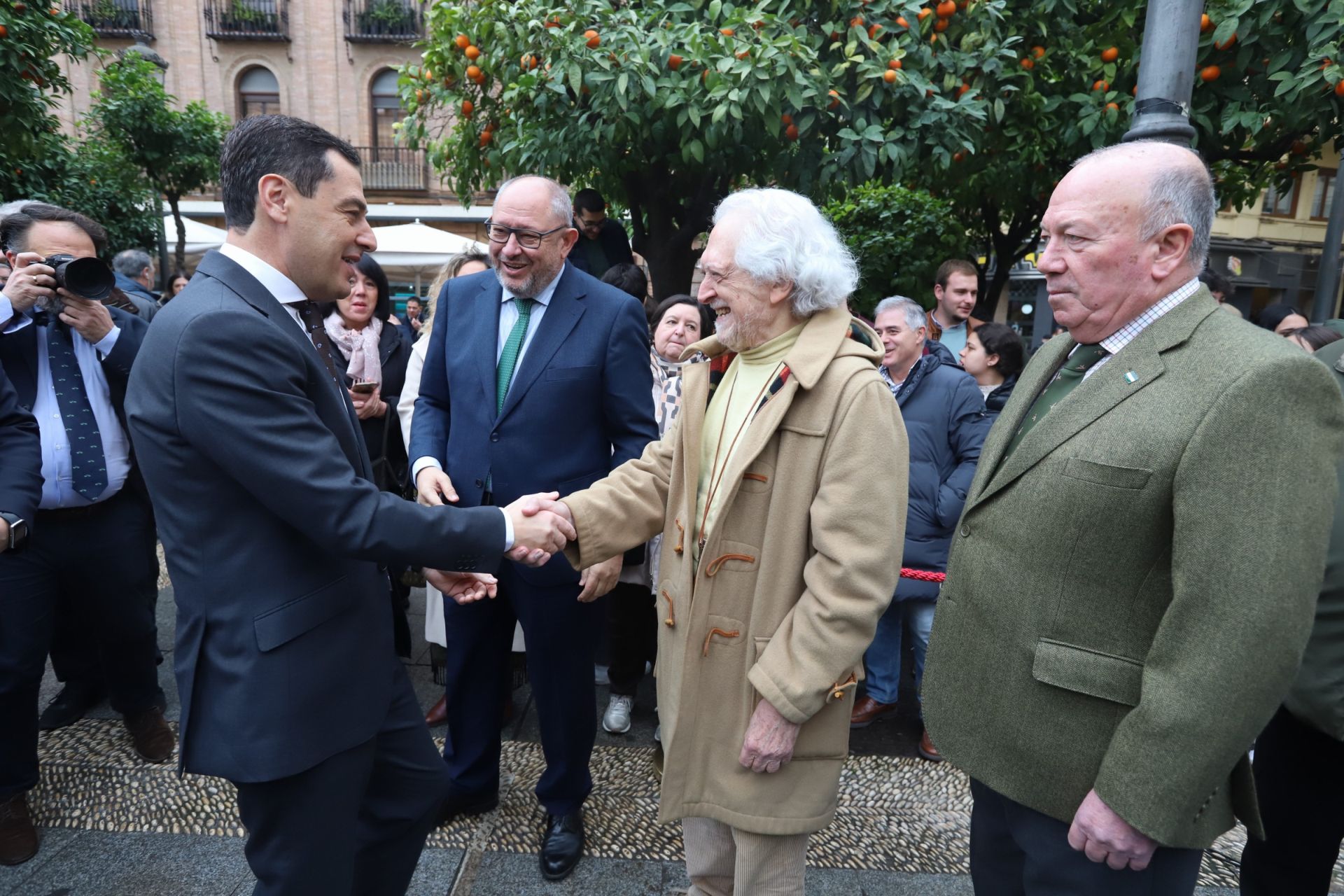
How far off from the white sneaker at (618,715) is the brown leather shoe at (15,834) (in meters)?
2.10

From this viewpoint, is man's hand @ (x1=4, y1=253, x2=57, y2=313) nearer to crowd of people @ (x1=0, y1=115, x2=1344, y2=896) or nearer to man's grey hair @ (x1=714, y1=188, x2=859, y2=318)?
crowd of people @ (x1=0, y1=115, x2=1344, y2=896)

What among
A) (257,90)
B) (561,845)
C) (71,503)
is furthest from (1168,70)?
(257,90)

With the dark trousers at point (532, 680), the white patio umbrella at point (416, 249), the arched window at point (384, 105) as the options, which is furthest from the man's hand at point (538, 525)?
the arched window at point (384, 105)

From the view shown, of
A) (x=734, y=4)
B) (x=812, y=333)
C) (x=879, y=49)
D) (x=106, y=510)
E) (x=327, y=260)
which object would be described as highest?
(x=734, y=4)

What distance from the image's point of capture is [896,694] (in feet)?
12.4

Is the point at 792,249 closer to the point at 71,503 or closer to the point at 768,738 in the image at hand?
the point at 768,738

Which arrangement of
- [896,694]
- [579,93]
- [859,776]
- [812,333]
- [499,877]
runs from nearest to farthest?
1. [812,333]
2. [499,877]
3. [859,776]
4. [896,694]
5. [579,93]

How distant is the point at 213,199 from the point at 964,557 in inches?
980

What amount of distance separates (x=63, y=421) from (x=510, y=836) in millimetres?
2242

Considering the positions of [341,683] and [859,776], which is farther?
[859,776]

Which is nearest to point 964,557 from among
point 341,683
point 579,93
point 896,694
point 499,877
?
point 341,683

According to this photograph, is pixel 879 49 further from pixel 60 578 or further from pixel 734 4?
pixel 60 578

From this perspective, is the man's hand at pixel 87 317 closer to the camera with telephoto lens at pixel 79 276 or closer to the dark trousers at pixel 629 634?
the camera with telephoto lens at pixel 79 276

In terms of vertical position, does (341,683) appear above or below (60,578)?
above
